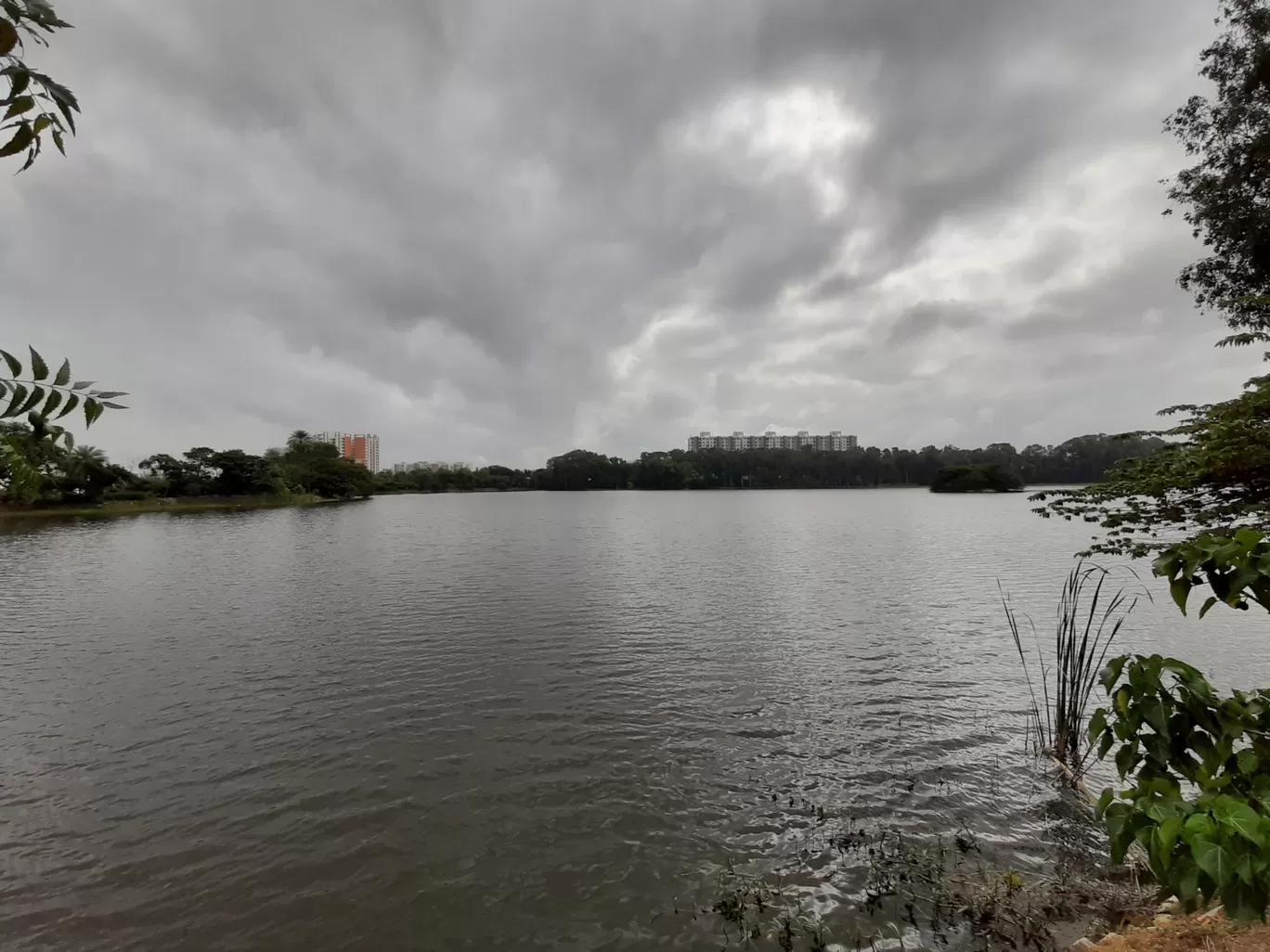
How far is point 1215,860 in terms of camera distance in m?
2.03

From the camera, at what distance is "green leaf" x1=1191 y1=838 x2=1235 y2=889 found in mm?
1997

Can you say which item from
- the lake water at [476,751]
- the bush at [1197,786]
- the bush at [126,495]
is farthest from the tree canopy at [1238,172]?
the bush at [126,495]

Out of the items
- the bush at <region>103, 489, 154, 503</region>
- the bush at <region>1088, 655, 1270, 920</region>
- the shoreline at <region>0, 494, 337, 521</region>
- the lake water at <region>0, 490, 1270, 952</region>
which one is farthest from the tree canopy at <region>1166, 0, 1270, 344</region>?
the bush at <region>103, 489, 154, 503</region>

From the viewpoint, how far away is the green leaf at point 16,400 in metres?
1.69

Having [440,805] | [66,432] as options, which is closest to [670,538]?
[440,805]

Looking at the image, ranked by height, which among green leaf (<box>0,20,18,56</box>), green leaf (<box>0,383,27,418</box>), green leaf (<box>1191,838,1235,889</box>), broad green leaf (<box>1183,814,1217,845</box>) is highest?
green leaf (<box>0,20,18,56</box>)

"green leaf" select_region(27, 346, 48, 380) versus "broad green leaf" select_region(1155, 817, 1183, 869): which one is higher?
"green leaf" select_region(27, 346, 48, 380)

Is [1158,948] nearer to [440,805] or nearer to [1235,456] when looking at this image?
[1235,456]

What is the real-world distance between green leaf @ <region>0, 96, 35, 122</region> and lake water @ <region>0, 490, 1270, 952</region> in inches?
285

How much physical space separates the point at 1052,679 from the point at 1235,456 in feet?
28.2

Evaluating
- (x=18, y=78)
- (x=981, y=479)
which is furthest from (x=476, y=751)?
(x=981, y=479)

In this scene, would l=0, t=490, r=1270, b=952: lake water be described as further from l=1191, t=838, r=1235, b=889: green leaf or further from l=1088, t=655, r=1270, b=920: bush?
l=1191, t=838, r=1235, b=889: green leaf

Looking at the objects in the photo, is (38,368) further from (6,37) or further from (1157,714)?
(1157,714)

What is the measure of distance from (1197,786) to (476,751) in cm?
991
